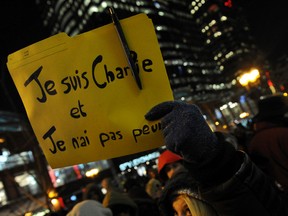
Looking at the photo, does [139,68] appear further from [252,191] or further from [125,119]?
[252,191]

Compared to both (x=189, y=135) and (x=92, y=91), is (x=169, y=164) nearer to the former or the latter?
(x=92, y=91)

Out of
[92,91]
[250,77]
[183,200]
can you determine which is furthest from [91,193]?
[250,77]

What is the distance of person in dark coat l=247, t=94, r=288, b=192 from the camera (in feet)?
9.46

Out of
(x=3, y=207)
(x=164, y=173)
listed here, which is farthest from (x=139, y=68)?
(x=3, y=207)

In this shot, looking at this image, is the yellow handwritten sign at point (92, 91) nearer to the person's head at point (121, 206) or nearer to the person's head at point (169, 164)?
the person's head at point (169, 164)

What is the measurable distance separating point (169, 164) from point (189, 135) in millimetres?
1670

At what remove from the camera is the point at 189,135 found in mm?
1278

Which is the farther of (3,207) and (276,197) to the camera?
(3,207)

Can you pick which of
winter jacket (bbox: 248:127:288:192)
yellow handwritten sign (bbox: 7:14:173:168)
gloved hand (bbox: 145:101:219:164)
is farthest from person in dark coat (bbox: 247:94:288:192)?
gloved hand (bbox: 145:101:219:164)

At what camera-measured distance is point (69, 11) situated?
99.1 metres

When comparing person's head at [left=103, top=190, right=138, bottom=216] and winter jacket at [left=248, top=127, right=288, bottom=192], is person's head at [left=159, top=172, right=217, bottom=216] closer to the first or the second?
winter jacket at [left=248, top=127, right=288, bottom=192]

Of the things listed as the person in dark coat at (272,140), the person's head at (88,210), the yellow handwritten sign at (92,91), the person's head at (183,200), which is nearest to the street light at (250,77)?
the person in dark coat at (272,140)

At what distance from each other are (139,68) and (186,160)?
0.70m

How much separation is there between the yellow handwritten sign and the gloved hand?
0.41 metres
